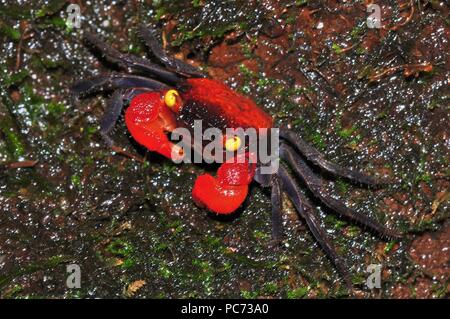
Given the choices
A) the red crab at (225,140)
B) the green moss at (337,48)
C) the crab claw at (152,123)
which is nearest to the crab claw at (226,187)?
the red crab at (225,140)

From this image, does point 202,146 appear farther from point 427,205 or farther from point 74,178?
point 427,205

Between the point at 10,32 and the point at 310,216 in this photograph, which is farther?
the point at 10,32

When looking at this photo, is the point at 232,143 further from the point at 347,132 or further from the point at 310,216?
the point at 347,132

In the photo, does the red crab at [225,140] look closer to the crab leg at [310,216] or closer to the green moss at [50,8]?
the crab leg at [310,216]

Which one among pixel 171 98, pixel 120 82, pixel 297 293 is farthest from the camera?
pixel 120 82

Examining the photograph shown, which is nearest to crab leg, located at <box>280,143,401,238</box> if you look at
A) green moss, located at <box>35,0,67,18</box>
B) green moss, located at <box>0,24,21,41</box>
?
green moss, located at <box>35,0,67,18</box>

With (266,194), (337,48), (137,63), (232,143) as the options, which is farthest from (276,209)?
(137,63)

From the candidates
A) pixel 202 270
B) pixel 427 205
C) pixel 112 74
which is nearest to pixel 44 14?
pixel 112 74
